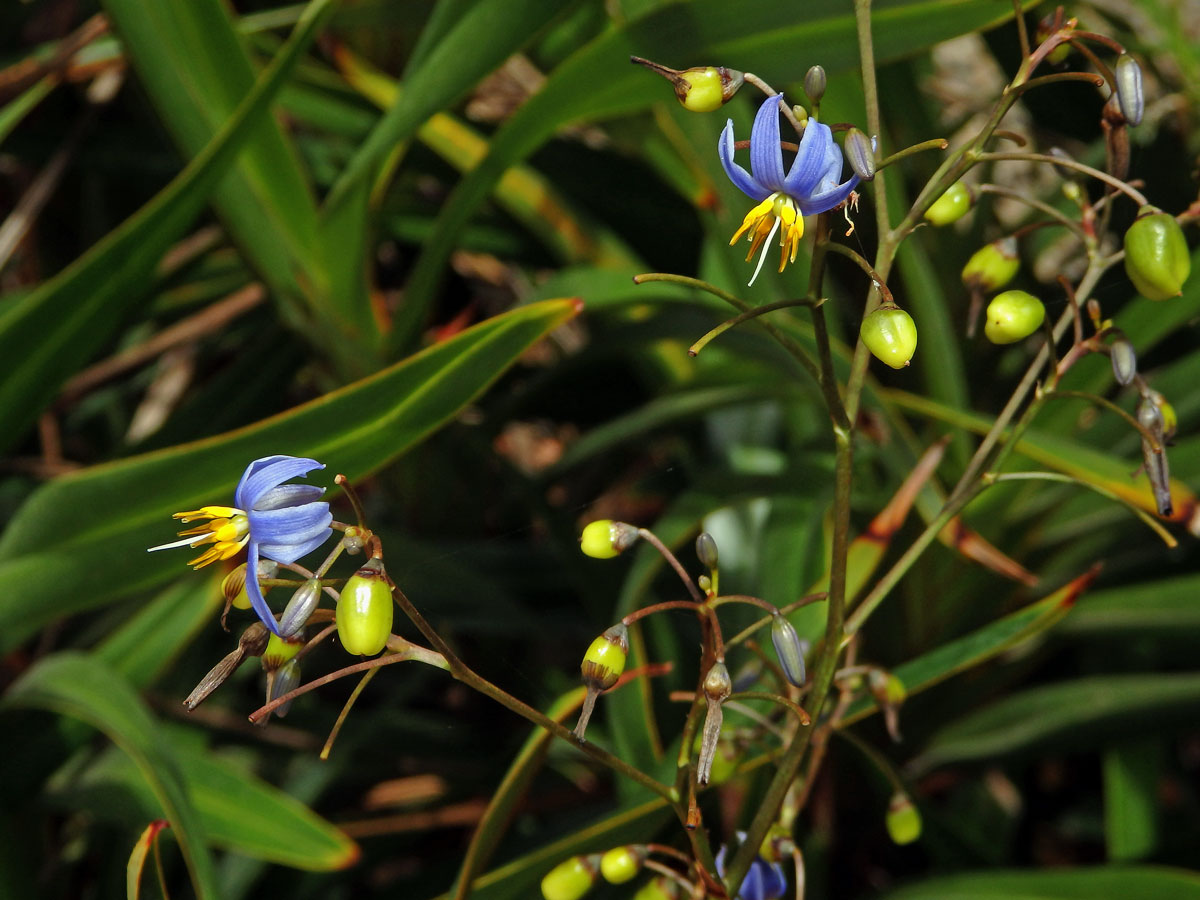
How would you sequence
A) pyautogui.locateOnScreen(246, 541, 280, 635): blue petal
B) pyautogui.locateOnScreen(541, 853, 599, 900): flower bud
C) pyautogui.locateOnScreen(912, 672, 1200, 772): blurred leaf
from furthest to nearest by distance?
pyautogui.locateOnScreen(912, 672, 1200, 772): blurred leaf
pyautogui.locateOnScreen(541, 853, 599, 900): flower bud
pyautogui.locateOnScreen(246, 541, 280, 635): blue petal

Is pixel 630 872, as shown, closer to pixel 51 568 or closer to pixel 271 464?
pixel 271 464

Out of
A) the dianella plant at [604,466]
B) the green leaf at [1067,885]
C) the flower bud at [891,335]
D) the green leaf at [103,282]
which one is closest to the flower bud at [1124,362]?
the dianella plant at [604,466]

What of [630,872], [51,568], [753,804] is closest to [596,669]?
[630,872]

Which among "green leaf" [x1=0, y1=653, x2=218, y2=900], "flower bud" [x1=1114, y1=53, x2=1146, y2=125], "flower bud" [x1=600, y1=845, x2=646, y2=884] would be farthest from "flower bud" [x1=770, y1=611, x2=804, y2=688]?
"green leaf" [x1=0, y1=653, x2=218, y2=900]

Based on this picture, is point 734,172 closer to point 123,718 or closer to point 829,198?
point 829,198

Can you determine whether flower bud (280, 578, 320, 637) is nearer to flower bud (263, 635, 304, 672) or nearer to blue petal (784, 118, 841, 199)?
flower bud (263, 635, 304, 672)

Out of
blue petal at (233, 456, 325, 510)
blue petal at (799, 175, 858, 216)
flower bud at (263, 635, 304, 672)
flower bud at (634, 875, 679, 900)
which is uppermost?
blue petal at (799, 175, 858, 216)

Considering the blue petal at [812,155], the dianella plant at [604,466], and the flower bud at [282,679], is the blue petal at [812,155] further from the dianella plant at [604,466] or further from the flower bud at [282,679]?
the flower bud at [282,679]
